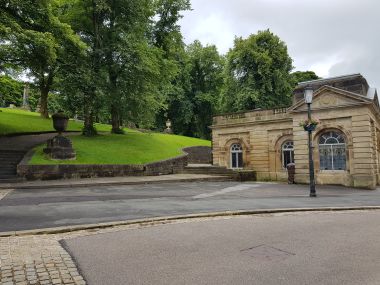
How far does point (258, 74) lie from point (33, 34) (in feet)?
100

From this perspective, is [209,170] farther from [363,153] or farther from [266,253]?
[266,253]

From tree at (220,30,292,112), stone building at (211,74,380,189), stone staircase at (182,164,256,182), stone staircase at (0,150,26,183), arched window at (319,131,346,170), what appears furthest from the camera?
tree at (220,30,292,112)

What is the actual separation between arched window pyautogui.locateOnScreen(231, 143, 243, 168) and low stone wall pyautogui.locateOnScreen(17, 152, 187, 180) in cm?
640

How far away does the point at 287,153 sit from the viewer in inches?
1096

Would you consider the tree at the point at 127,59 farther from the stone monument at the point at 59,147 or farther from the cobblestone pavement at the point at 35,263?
the cobblestone pavement at the point at 35,263

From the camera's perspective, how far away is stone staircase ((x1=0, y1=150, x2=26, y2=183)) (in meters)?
18.2

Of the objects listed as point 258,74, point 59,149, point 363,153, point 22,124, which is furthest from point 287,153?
point 22,124

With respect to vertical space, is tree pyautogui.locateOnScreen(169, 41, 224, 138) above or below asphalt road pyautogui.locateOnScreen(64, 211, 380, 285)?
above

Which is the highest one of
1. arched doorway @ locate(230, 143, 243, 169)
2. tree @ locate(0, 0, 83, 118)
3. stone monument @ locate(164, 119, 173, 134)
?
tree @ locate(0, 0, 83, 118)

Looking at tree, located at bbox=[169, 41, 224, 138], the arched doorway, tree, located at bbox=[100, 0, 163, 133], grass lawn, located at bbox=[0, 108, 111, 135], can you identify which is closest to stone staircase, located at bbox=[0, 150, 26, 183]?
grass lawn, located at bbox=[0, 108, 111, 135]

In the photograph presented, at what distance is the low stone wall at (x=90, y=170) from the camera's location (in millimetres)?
18941

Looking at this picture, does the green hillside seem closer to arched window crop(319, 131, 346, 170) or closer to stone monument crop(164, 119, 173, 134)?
arched window crop(319, 131, 346, 170)

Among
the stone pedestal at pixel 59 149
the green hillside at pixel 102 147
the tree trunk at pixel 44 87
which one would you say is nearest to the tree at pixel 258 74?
the green hillside at pixel 102 147

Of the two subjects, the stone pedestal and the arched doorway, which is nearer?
the stone pedestal
